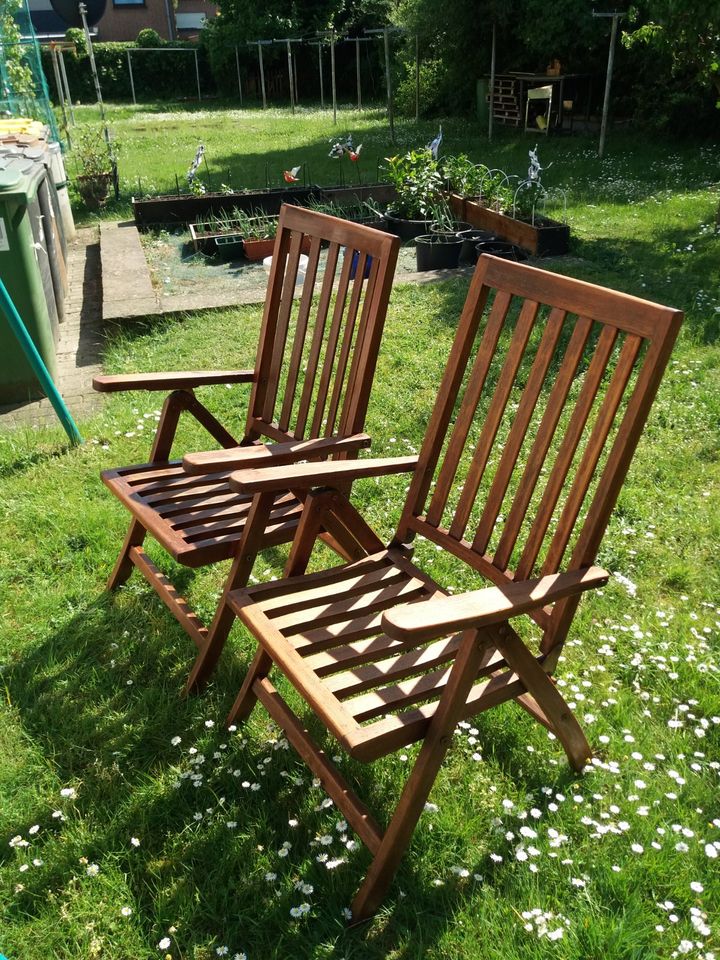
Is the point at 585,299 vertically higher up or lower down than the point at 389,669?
higher up

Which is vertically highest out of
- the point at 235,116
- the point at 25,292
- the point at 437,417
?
the point at 437,417

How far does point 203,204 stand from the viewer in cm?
938

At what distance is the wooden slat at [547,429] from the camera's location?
Result: 2.13m

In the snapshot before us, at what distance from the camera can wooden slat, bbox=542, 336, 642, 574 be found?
198 cm

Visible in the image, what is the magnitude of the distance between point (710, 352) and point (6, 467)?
403cm

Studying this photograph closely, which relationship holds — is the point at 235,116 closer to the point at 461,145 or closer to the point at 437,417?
the point at 461,145

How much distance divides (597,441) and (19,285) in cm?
397

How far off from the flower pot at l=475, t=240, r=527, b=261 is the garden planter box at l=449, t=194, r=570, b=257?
0.58 ft

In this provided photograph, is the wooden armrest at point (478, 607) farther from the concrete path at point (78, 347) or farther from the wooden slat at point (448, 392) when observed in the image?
the concrete path at point (78, 347)

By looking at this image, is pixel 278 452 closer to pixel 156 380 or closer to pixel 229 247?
pixel 156 380

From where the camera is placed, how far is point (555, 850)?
2.07m

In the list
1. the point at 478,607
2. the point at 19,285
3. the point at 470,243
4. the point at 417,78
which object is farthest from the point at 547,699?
the point at 417,78

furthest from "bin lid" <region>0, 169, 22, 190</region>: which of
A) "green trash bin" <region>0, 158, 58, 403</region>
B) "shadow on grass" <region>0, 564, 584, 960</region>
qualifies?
"shadow on grass" <region>0, 564, 584, 960</region>

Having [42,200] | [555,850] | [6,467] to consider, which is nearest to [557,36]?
[42,200]
